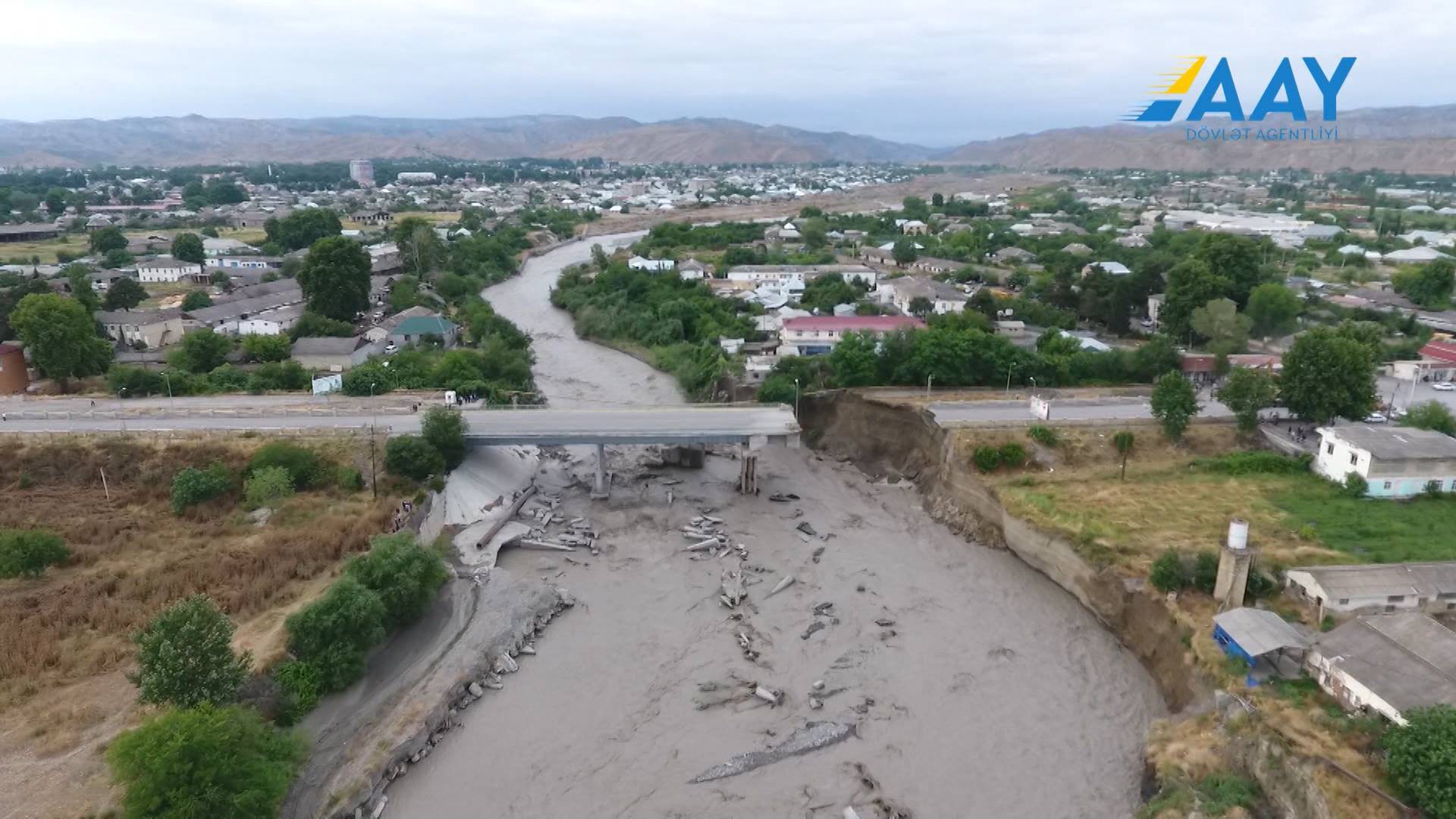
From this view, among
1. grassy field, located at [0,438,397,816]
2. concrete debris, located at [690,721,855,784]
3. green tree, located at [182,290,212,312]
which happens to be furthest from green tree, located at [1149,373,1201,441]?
green tree, located at [182,290,212,312]

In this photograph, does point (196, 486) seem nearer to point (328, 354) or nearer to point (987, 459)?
point (328, 354)

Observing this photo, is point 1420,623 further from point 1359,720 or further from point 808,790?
point 808,790

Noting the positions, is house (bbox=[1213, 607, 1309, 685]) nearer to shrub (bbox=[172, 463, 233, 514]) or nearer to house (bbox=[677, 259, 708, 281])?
shrub (bbox=[172, 463, 233, 514])

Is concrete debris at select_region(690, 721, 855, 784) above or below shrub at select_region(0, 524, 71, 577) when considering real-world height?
below

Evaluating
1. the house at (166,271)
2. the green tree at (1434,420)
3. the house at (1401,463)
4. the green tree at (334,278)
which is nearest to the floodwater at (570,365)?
the green tree at (334,278)

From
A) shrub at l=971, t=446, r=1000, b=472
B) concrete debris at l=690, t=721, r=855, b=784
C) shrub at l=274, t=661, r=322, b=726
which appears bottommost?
concrete debris at l=690, t=721, r=855, b=784

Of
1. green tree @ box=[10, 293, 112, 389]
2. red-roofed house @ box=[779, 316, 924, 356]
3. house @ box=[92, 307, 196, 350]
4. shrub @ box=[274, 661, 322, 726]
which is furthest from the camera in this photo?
house @ box=[92, 307, 196, 350]

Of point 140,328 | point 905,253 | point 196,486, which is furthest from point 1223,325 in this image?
point 140,328

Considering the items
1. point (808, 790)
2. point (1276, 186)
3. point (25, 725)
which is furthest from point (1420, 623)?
point (1276, 186)
